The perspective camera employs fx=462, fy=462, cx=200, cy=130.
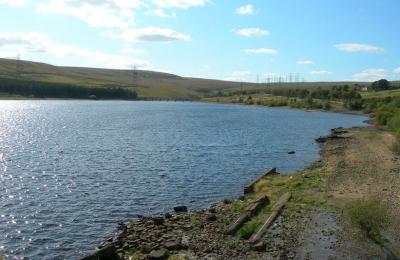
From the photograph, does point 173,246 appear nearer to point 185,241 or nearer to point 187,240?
point 185,241

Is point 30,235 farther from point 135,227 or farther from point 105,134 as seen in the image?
point 105,134

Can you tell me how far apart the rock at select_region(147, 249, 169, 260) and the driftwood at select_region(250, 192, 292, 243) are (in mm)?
5696

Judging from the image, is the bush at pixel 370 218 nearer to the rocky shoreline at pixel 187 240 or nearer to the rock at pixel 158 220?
the rocky shoreline at pixel 187 240

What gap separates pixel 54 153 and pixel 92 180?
2433 centimetres

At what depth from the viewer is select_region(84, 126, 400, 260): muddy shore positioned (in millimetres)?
27917

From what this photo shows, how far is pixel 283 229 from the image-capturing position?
105 feet

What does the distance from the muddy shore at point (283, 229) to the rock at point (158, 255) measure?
2.4 inches

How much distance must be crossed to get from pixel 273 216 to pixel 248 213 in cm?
199

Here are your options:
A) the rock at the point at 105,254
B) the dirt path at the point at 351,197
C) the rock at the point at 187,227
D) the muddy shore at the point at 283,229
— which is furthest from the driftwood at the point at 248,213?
the rock at the point at 105,254

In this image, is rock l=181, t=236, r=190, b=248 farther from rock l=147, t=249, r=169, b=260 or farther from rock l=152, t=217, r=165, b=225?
rock l=152, t=217, r=165, b=225

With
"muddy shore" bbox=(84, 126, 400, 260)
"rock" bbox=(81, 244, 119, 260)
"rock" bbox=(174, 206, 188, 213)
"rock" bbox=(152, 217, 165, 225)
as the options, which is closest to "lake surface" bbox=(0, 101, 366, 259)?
"rock" bbox=(174, 206, 188, 213)

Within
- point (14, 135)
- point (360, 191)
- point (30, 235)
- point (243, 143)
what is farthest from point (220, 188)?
point (14, 135)

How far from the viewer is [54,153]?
75375mm

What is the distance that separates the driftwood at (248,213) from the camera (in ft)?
106
